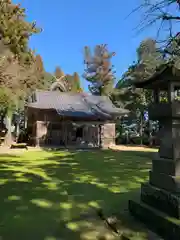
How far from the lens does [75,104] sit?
2402 centimetres

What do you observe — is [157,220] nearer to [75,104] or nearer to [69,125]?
[69,125]

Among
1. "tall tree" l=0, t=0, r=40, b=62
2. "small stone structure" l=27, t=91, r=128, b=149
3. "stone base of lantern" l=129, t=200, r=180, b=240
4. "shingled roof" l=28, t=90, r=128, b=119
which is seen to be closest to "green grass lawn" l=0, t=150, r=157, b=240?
"stone base of lantern" l=129, t=200, r=180, b=240

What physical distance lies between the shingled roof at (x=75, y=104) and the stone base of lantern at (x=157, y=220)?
1691 centimetres

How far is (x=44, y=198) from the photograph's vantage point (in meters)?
5.51

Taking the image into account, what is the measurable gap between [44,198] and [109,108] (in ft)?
62.9

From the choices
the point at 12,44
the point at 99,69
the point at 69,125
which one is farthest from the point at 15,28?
the point at 99,69

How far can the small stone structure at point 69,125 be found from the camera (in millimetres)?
21516

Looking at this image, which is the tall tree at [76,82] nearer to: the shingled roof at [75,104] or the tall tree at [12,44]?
the shingled roof at [75,104]

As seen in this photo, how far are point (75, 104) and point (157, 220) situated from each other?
20619 millimetres

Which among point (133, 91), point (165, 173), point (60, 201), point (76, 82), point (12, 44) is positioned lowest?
point (60, 201)

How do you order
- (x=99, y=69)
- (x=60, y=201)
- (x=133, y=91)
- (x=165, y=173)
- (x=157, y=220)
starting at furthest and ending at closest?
(x=99, y=69)
(x=133, y=91)
(x=60, y=201)
(x=165, y=173)
(x=157, y=220)

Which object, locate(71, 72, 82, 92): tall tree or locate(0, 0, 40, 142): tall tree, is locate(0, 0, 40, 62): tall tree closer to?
locate(0, 0, 40, 142): tall tree

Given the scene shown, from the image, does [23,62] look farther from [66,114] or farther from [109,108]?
[109,108]

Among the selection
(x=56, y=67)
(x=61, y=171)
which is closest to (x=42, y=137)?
(x=61, y=171)
